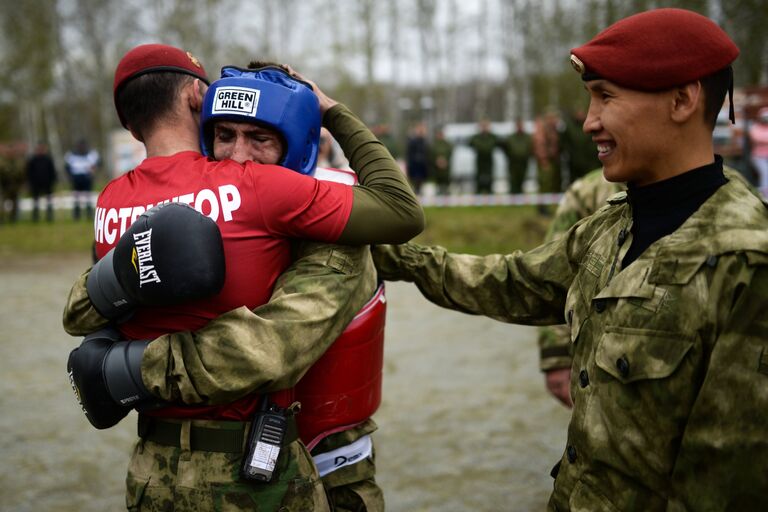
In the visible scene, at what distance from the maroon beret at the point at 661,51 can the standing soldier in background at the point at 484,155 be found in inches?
686

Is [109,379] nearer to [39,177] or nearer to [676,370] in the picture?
[676,370]

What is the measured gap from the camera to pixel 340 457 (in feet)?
9.04

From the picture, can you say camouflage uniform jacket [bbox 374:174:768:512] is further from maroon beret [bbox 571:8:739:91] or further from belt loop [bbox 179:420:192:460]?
belt loop [bbox 179:420:192:460]

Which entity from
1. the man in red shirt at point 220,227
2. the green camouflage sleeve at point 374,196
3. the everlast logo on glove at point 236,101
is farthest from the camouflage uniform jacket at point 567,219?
the everlast logo on glove at point 236,101

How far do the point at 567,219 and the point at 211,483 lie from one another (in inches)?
90.8

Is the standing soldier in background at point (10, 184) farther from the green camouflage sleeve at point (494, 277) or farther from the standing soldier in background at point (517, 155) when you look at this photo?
the green camouflage sleeve at point (494, 277)

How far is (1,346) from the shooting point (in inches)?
312

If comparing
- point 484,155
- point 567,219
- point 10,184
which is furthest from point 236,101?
point 10,184

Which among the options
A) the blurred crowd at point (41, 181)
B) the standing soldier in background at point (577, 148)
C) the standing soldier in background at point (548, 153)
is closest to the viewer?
the standing soldier in background at point (577, 148)

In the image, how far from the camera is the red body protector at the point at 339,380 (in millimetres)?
2590

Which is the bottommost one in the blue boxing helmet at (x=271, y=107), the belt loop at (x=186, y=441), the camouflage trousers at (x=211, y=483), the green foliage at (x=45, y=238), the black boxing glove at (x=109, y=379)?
the green foliage at (x=45, y=238)

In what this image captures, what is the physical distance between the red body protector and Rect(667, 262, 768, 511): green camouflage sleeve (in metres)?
1.17

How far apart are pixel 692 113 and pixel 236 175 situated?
127 centimetres

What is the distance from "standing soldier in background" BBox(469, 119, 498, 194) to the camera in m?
19.2
